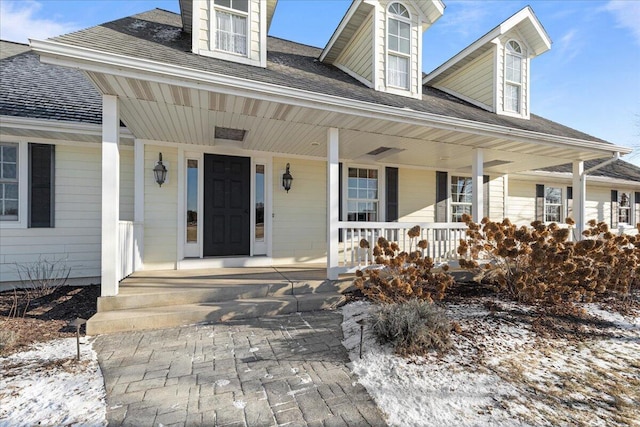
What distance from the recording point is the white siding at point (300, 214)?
628cm

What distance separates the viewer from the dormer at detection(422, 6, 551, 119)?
6.59 m

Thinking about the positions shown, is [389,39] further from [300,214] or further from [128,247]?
[128,247]

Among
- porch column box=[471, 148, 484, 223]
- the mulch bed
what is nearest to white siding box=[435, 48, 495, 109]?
porch column box=[471, 148, 484, 223]

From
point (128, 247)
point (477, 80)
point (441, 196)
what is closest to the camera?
point (128, 247)

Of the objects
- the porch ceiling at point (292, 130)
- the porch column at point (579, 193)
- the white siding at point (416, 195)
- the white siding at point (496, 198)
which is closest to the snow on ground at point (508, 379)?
the porch ceiling at point (292, 130)

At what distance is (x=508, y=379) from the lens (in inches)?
91.7

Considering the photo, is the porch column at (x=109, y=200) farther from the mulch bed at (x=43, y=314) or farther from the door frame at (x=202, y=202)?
the door frame at (x=202, y=202)

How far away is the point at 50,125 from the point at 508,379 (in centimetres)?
672

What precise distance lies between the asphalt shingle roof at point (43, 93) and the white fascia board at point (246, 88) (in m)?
1.81

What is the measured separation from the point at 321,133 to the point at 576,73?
23.9 feet

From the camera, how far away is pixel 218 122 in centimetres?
456

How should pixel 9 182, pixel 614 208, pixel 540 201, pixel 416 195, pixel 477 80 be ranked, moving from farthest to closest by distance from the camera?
1. pixel 614 208
2. pixel 540 201
3. pixel 416 195
4. pixel 477 80
5. pixel 9 182

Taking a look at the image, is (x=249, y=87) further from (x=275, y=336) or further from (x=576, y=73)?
(x=576, y=73)

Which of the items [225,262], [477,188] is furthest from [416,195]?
[225,262]
